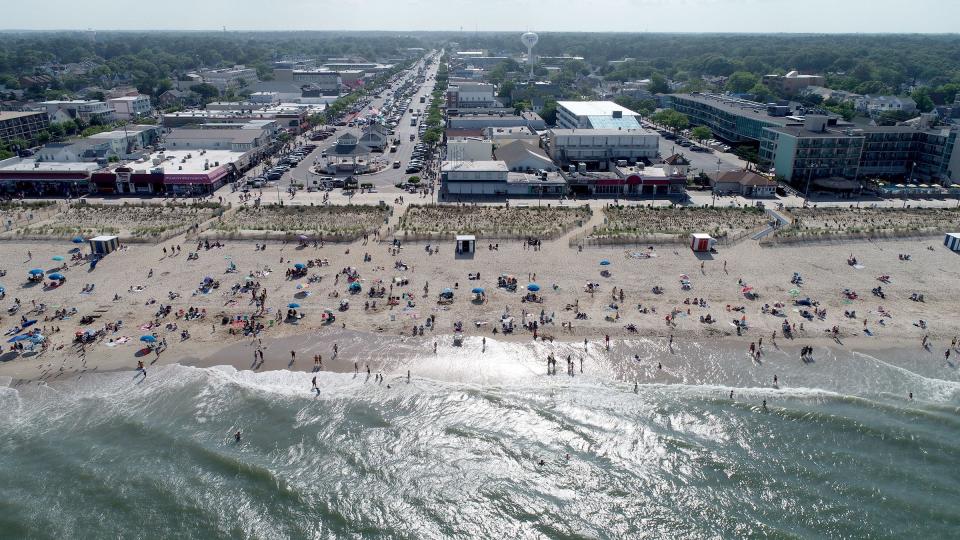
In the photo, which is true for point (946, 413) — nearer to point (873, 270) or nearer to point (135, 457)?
point (873, 270)

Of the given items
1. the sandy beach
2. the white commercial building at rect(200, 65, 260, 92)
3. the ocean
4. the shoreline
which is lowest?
the ocean

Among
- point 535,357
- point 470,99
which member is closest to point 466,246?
point 535,357

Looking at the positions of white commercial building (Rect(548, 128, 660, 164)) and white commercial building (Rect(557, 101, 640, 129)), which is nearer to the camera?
white commercial building (Rect(548, 128, 660, 164))

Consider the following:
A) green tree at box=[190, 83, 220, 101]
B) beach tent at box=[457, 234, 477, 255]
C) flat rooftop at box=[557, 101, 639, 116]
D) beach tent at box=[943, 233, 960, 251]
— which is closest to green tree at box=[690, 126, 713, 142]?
flat rooftop at box=[557, 101, 639, 116]

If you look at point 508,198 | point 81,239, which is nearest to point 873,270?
point 508,198

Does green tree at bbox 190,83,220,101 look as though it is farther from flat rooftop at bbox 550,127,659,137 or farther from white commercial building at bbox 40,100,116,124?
flat rooftop at bbox 550,127,659,137
